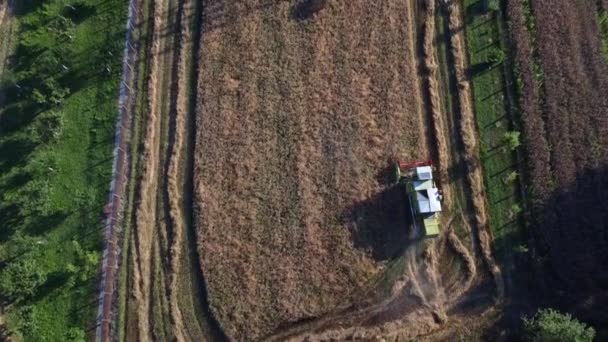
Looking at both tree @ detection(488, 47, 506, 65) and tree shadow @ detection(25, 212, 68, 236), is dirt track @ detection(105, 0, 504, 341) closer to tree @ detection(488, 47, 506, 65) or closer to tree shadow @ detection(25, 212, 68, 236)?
tree @ detection(488, 47, 506, 65)

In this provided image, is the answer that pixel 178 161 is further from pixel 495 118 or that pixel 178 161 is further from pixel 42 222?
pixel 495 118

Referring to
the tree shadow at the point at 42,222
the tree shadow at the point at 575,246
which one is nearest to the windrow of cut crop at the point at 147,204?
the tree shadow at the point at 42,222

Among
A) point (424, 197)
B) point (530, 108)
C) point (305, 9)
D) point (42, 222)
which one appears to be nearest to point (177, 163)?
point (42, 222)

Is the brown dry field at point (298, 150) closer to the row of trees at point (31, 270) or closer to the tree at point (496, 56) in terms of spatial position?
the tree at point (496, 56)

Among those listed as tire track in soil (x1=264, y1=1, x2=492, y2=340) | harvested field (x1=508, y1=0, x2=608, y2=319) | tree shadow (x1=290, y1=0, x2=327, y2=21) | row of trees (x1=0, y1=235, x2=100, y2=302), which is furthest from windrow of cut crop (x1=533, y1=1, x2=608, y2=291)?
row of trees (x1=0, y1=235, x2=100, y2=302)

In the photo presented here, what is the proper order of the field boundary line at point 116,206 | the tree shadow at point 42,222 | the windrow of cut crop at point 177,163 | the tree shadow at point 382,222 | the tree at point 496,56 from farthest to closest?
1. the tree at point 496,56
2. the tree shadow at point 42,222
3. the tree shadow at point 382,222
4. the windrow of cut crop at point 177,163
5. the field boundary line at point 116,206

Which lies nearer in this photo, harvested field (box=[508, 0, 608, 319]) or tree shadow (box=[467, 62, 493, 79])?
harvested field (box=[508, 0, 608, 319])

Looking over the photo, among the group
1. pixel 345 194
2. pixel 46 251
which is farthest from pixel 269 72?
pixel 46 251
